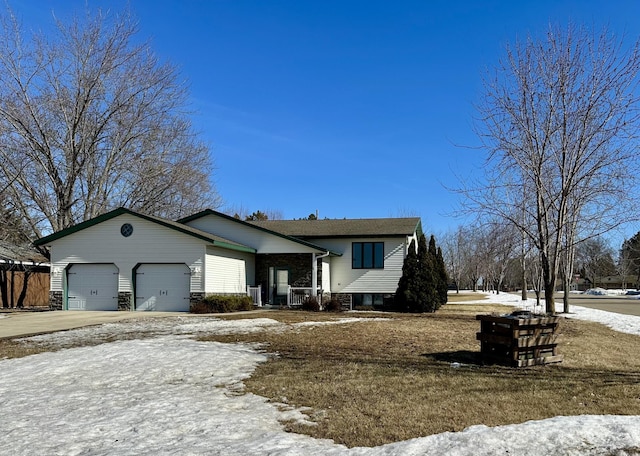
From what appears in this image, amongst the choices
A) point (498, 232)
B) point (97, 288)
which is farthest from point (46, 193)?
point (498, 232)

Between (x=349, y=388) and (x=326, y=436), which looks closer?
(x=326, y=436)

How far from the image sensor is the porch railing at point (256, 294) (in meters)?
25.0

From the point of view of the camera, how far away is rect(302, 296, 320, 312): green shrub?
2384 cm

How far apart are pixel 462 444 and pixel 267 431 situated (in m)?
1.89

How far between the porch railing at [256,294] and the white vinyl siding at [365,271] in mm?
4085

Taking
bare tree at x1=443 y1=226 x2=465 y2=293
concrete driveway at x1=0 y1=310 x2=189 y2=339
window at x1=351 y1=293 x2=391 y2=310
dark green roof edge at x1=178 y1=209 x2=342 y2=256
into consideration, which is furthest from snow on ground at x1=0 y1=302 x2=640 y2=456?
bare tree at x1=443 y1=226 x2=465 y2=293

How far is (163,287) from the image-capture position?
21875mm

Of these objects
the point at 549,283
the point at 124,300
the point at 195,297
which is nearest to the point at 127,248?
the point at 124,300

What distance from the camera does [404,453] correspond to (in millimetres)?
4434

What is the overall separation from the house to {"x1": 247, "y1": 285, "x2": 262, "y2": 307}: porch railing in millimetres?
52

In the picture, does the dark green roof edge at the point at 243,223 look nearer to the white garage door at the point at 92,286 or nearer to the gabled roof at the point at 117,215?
the gabled roof at the point at 117,215

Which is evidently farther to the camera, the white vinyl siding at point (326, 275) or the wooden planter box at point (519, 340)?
the white vinyl siding at point (326, 275)

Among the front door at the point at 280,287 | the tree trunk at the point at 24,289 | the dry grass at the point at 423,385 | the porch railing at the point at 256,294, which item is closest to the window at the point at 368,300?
the front door at the point at 280,287

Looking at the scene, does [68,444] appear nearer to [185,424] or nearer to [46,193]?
[185,424]
